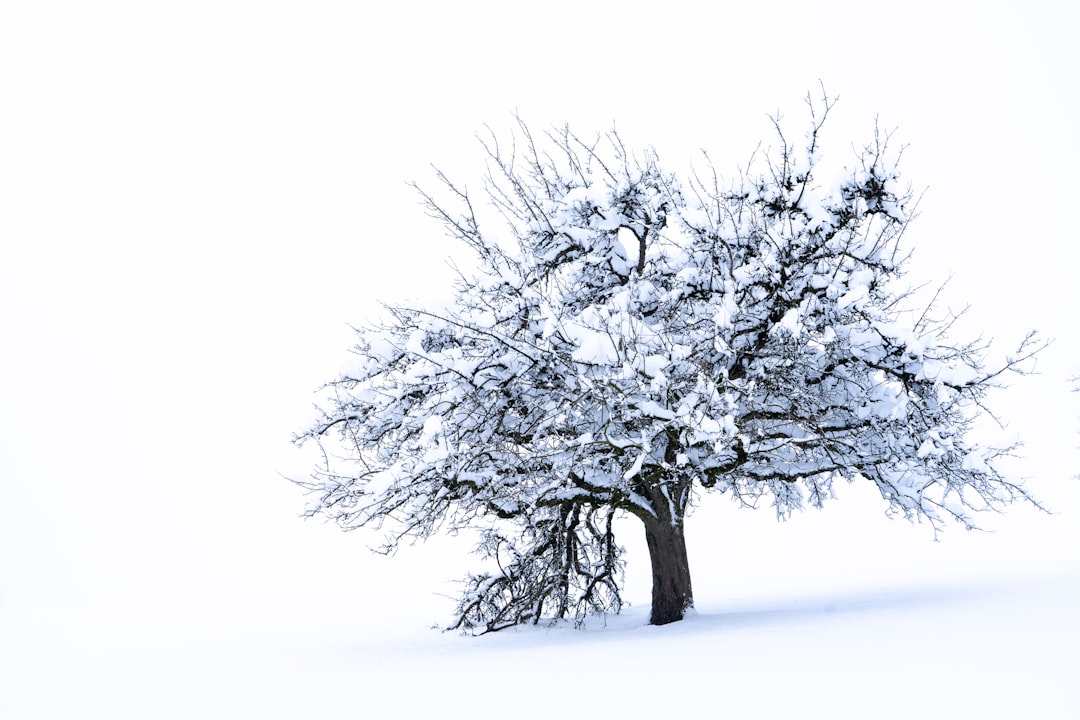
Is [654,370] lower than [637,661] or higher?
higher

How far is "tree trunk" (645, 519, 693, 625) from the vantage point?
1214 centimetres

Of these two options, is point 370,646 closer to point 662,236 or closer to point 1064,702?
point 662,236

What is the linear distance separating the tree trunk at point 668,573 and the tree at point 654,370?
0.03m

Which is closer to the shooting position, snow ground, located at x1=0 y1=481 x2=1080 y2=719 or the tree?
snow ground, located at x1=0 y1=481 x2=1080 y2=719

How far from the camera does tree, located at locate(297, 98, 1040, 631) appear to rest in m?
10.7

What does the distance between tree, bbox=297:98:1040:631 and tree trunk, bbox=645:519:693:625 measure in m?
0.03

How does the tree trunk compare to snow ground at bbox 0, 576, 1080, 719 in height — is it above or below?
above

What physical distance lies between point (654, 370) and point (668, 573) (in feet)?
12.0

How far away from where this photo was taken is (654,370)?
10141 mm

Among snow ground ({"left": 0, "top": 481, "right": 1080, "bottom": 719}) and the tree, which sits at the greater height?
the tree

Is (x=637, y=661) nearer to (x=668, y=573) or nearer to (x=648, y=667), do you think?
(x=648, y=667)

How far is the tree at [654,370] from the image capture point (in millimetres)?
10664

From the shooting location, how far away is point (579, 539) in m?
13.1

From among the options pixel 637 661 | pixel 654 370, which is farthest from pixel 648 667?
pixel 654 370
